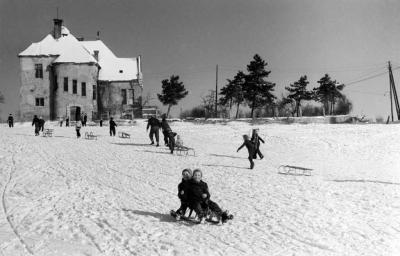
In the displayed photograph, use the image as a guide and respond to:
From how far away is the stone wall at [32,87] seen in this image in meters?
54.7

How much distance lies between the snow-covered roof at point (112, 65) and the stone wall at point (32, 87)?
762 cm

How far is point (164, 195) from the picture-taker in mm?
13180

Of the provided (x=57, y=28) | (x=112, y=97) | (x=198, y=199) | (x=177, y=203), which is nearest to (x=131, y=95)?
→ (x=112, y=97)

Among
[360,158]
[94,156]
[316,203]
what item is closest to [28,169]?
[94,156]

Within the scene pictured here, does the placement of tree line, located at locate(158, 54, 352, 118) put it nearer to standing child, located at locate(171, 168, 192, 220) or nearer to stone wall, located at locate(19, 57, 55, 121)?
stone wall, located at locate(19, 57, 55, 121)

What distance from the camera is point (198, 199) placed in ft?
32.3

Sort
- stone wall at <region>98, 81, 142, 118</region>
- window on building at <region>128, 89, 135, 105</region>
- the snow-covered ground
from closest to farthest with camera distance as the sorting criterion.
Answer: the snow-covered ground, stone wall at <region>98, 81, 142, 118</region>, window on building at <region>128, 89, 135, 105</region>

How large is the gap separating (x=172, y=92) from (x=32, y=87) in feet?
63.8

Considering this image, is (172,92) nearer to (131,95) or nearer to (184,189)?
(131,95)

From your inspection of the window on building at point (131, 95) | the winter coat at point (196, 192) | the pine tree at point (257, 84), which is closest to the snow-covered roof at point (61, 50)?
the window on building at point (131, 95)

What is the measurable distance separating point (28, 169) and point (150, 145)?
33.1 feet

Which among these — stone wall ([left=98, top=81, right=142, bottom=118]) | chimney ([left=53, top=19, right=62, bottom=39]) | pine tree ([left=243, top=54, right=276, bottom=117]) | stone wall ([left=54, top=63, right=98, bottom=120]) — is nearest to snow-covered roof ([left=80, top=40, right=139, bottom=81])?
stone wall ([left=98, top=81, right=142, bottom=118])

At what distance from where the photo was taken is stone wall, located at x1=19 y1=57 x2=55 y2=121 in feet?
180

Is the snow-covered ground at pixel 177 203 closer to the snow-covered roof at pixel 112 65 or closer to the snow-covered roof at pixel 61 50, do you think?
the snow-covered roof at pixel 61 50
